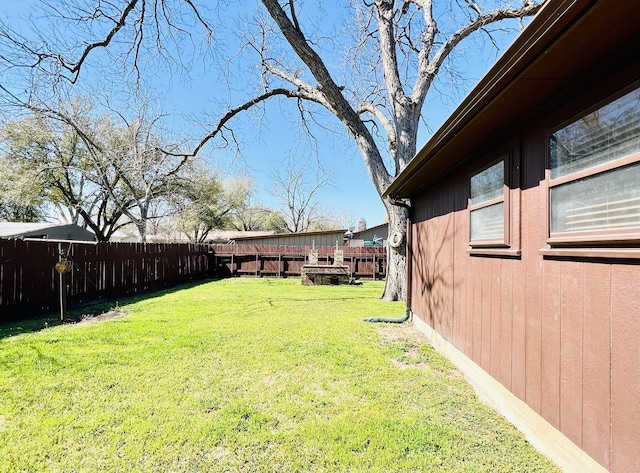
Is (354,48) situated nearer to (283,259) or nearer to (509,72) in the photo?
(283,259)

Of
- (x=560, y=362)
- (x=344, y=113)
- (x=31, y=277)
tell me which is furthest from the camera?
(x=344, y=113)

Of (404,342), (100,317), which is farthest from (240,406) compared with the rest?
(100,317)

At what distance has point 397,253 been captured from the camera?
290 inches

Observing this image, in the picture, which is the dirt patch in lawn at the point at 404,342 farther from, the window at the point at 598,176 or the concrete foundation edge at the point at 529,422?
the window at the point at 598,176

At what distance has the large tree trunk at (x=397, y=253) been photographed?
713 centimetres

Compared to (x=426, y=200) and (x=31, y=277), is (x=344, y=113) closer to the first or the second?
(x=426, y=200)

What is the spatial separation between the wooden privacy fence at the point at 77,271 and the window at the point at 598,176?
7.52 meters

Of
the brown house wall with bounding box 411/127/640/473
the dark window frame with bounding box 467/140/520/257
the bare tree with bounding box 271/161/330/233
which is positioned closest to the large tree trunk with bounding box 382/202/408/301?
the brown house wall with bounding box 411/127/640/473

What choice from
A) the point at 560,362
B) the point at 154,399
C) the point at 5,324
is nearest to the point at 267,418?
the point at 154,399

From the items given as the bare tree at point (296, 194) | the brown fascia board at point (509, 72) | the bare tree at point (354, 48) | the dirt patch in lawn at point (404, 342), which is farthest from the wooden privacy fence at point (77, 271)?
the bare tree at point (296, 194)

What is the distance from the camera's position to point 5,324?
5199mm

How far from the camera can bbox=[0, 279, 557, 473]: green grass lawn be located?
6.45 feet

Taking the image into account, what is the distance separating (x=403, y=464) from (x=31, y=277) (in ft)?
23.2

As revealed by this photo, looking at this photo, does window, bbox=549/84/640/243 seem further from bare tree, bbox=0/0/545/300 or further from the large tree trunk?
the large tree trunk
